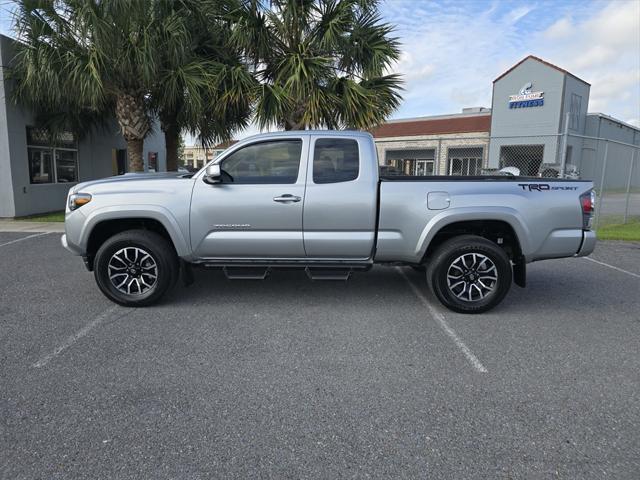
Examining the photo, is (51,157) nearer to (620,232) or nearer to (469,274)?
(469,274)

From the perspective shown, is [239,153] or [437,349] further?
[239,153]

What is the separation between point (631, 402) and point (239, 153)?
4163mm

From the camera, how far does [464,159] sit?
30.6 meters

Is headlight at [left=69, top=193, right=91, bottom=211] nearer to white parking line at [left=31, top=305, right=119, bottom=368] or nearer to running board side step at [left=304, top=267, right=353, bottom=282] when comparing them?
white parking line at [left=31, top=305, right=119, bottom=368]

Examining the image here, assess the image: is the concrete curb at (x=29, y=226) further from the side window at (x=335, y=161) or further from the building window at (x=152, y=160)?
the building window at (x=152, y=160)

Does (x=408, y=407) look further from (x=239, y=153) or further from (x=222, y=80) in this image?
(x=222, y=80)

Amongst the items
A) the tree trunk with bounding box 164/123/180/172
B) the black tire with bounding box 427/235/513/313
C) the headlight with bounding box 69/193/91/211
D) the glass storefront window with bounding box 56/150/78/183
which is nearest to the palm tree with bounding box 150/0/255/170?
the tree trunk with bounding box 164/123/180/172

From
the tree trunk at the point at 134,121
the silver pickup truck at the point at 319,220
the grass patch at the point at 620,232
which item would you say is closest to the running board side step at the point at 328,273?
the silver pickup truck at the point at 319,220

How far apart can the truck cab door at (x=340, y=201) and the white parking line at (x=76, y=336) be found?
226cm

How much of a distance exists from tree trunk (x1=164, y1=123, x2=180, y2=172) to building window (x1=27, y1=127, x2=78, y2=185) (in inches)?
110

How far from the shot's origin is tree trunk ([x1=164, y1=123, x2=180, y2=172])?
42.7 ft

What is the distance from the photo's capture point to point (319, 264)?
491 centimetres

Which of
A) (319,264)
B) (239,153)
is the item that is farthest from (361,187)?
(239,153)

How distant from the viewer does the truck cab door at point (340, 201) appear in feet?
15.5
